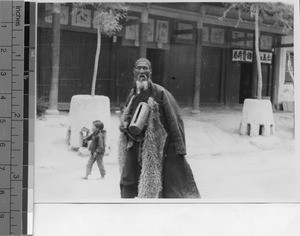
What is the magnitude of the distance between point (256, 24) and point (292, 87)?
0.39 m

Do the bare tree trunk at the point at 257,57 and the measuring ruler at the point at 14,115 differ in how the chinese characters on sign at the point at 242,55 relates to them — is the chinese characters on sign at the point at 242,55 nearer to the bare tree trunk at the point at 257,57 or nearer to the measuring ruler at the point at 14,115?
the bare tree trunk at the point at 257,57

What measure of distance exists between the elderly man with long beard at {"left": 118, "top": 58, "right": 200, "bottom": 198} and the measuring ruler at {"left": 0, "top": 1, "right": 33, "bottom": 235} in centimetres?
50

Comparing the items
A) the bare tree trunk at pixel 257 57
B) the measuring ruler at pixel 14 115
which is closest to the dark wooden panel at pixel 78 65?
the measuring ruler at pixel 14 115

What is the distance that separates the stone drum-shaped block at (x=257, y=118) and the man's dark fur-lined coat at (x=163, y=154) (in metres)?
0.36

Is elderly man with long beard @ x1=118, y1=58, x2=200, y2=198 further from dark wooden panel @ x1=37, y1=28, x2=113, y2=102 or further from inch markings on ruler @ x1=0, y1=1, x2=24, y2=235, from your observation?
inch markings on ruler @ x1=0, y1=1, x2=24, y2=235

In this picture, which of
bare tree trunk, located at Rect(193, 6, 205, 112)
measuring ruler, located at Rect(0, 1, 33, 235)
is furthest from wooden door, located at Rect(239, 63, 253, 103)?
measuring ruler, located at Rect(0, 1, 33, 235)

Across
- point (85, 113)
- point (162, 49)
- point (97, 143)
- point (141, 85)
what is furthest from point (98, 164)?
point (162, 49)

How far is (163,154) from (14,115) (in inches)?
30.6

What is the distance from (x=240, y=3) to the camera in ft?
8.27

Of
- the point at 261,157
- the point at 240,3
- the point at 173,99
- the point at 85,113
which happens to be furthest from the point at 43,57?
the point at 261,157

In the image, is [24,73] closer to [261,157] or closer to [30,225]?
[30,225]

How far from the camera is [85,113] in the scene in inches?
98.3

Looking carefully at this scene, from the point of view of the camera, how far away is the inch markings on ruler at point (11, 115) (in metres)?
2.36

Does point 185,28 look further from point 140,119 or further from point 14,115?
point 14,115
